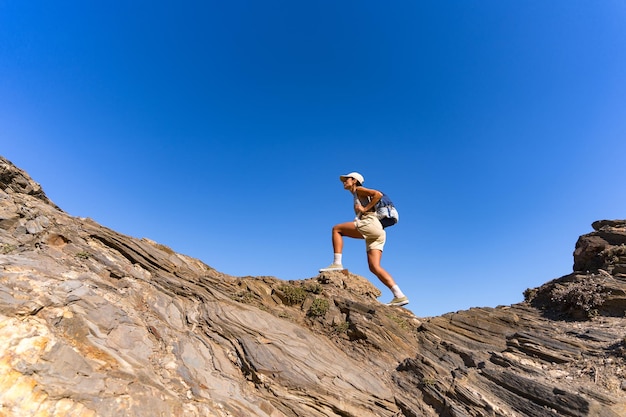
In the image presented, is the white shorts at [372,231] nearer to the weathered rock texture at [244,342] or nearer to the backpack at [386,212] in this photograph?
the backpack at [386,212]

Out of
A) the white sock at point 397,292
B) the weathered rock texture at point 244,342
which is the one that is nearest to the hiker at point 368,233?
the white sock at point 397,292

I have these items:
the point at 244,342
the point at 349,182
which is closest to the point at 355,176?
the point at 349,182

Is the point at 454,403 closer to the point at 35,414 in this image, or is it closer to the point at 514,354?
the point at 514,354

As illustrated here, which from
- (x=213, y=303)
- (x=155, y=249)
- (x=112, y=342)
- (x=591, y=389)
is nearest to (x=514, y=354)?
(x=591, y=389)

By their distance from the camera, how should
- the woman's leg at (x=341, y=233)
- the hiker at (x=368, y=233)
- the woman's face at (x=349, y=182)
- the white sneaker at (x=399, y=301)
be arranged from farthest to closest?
the woman's face at (x=349, y=182), the woman's leg at (x=341, y=233), the hiker at (x=368, y=233), the white sneaker at (x=399, y=301)

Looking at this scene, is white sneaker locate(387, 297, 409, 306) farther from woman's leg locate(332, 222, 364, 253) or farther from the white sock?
woman's leg locate(332, 222, 364, 253)

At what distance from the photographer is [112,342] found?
650cm

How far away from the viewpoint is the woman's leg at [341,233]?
35.8ft

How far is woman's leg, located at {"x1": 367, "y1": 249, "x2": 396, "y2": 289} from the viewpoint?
10.5m

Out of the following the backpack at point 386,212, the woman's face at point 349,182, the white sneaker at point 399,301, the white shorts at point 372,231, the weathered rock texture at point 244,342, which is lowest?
the weathered rock texture at point 244,342

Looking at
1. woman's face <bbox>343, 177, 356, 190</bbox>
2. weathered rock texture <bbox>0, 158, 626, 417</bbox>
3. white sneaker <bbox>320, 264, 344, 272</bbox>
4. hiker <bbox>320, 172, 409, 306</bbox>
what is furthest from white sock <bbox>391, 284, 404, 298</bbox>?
woman's face <bbox>343, 177, 356, 190</bbox>

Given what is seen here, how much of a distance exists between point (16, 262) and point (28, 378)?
332 cm

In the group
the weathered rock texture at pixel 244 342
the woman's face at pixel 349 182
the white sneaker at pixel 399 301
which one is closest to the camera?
the weathered rock texture at pixel 244 342

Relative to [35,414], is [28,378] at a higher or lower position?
higher
